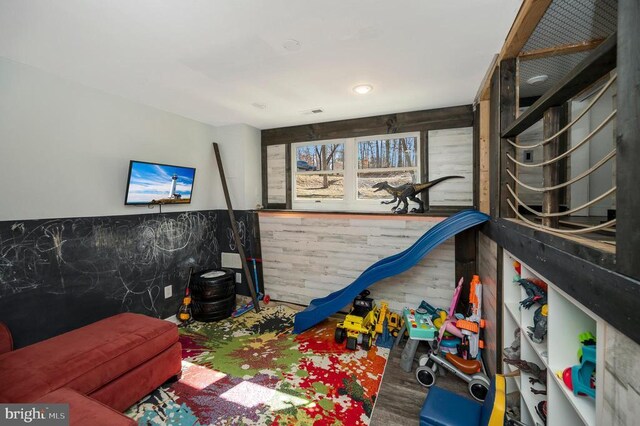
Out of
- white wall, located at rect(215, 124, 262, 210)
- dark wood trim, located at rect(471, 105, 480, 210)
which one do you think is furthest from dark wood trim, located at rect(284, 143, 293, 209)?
dark wood trim, located at rect(471, 105, 480, 210)

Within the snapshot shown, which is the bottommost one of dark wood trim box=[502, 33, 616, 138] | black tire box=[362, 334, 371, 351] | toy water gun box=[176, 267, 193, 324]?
black tire box=[362, 334, 371, 351]

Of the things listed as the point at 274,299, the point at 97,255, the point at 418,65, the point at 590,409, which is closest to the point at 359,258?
the point at 274,299

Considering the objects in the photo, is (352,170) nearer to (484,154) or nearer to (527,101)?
(484,154)

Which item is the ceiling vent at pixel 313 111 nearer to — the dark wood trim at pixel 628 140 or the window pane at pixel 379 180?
the window pane at pixel 379 180

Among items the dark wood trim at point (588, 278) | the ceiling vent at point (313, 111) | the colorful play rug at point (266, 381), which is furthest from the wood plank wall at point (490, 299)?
the ceiling vent at point (313, 111)

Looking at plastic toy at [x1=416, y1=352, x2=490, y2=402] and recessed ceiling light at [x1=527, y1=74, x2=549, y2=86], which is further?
recessed ceiling light at [x1=527, y1=74, x2=549, y2=86]

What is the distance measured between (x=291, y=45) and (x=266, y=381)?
265cm

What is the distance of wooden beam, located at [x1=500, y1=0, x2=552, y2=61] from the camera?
1.48m

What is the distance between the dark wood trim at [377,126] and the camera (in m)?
3.29

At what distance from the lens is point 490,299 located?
2332 millimetres

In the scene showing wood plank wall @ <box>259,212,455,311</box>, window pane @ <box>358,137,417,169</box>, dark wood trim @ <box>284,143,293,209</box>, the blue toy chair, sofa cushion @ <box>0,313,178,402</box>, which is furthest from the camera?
dark wood trim @ <box>284,143,293,209</box>

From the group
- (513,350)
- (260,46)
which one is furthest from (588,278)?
(260,46)

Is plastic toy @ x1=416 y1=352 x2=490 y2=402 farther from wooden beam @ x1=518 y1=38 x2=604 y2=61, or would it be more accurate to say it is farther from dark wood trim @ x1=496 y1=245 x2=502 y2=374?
wooden beam @ x1=518 y1=38 x2=604 y2=61

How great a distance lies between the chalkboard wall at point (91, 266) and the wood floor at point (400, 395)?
2717mm
